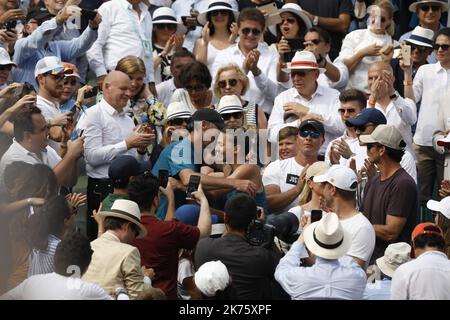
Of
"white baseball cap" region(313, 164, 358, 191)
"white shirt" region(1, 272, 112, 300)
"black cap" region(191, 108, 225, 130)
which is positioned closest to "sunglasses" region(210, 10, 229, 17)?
"black cap" region(191, 108, 225, 130)

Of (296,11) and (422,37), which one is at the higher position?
(296,11)

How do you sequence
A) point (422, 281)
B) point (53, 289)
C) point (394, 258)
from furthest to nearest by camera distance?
point (394, 258)
point (422, 281)
point (53, 289)

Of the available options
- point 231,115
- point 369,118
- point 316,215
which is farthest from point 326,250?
point 231,115

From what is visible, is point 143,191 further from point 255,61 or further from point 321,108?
point 255,61

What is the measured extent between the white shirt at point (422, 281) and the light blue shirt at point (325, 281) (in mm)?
263

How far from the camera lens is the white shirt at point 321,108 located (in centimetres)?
1272

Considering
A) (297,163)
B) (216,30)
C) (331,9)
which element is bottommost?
(297,163)

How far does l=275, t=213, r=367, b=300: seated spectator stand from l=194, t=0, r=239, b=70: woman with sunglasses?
5.99m

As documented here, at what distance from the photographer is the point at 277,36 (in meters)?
15.5

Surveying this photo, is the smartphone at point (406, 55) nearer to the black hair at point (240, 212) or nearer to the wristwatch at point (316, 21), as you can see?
the wristwatch at point (316, 21)

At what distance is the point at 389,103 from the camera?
→ 12789 mm

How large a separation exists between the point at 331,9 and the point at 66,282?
29.1 ft

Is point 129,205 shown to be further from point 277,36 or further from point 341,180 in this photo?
point 277,36

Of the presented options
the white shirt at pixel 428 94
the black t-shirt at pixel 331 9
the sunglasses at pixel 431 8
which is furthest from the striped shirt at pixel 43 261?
the sunglasses at pixel 431 8
